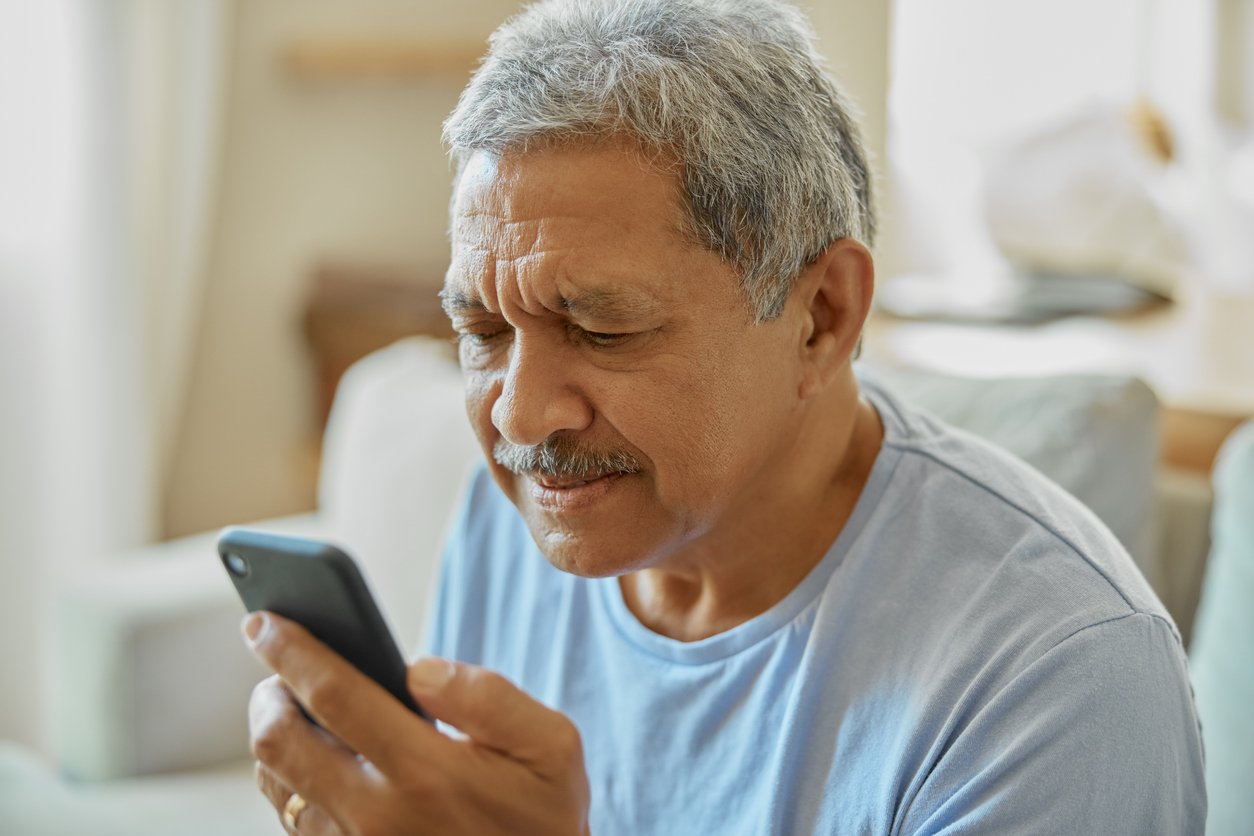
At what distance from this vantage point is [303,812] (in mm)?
992

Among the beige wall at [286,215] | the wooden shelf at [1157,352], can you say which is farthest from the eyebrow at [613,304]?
the beige wall at [286,215]

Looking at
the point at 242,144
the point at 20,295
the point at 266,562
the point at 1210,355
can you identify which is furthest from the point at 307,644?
the point at 242,144

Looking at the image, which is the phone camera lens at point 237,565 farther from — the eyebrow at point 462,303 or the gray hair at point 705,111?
the gray hair at point 705,111

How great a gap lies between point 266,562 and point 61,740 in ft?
4.06

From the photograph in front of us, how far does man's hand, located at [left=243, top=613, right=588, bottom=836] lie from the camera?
92 centimetres

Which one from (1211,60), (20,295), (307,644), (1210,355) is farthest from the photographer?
(1211,60)

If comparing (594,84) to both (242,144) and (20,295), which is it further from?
(242,144)

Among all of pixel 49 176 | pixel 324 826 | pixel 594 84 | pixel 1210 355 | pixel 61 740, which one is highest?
pixel 594 84

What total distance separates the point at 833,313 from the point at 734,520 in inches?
7.8

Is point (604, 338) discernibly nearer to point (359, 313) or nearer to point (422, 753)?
point (422, 753)

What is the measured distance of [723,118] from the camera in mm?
976

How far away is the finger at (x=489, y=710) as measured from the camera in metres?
0.93

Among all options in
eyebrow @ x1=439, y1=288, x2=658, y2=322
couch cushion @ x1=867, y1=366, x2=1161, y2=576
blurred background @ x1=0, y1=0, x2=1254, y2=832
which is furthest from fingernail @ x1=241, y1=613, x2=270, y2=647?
blurred background @ x1=0, y1=0, x2=1254, y2=832

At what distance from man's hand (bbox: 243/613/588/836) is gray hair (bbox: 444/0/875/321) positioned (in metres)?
0.36
